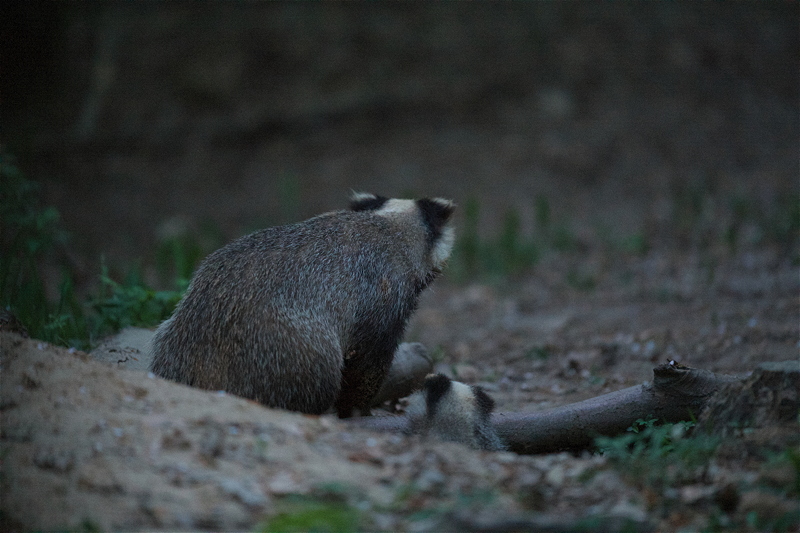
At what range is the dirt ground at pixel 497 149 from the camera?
6.72 meters

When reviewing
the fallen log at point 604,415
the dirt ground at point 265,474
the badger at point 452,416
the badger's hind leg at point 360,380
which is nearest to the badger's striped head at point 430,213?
the badger's hind leg at point 360,380

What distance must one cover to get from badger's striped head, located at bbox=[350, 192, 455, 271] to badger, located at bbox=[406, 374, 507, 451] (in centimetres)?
89

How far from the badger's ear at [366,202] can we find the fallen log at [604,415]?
1.26 meters

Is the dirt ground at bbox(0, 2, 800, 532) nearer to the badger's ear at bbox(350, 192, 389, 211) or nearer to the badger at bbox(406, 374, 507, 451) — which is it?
the badger at bbox(406, 374, 507, 451)

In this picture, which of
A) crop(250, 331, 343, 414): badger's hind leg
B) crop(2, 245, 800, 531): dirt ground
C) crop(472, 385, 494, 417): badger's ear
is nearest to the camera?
crop(2, 245, 800, 531): dirt ground

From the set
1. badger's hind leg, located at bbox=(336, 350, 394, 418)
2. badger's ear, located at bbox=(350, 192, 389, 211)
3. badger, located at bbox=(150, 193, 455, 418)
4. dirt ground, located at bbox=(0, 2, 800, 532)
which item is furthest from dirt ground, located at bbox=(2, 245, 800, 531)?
dirt ground, located at bbox=(0, 2, 800, 532)

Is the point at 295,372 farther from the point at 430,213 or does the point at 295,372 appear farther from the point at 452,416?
the point at 430,213

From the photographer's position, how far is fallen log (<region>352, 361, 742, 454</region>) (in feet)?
12.5

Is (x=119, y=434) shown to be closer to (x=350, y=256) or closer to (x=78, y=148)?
(x=350, y=256)

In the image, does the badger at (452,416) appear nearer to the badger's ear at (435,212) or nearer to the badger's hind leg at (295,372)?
the badger's hind leg at (295,372)

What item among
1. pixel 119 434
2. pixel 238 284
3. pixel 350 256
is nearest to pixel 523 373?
pixel 350 256

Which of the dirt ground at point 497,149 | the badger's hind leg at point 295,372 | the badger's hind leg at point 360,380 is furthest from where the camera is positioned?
the dirt ground at point 497,149

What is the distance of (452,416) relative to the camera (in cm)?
380

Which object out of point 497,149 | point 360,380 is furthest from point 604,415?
point 497,149
